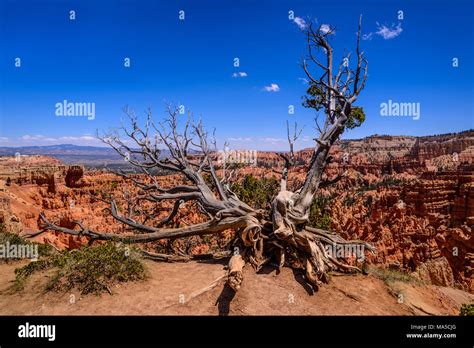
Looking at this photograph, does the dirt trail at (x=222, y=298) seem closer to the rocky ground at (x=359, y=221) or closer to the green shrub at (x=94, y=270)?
the rocky ground at (x=359, y=221)

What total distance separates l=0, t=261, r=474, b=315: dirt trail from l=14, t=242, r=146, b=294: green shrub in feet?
0.58

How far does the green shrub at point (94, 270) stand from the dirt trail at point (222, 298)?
18 cm

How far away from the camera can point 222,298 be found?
6258mm

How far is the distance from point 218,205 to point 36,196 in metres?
32.6

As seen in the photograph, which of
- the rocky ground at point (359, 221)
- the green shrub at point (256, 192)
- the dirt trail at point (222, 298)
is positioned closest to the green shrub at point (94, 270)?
the dirt trail at point (222, 298)

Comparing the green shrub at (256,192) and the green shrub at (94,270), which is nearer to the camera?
the green shrub at (94,270)

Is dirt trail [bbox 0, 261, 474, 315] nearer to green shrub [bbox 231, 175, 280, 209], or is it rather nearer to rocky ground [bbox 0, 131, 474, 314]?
rocky ground [bbox 0, 131, 474, 314]

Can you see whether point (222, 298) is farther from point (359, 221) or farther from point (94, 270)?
point (359, 221)

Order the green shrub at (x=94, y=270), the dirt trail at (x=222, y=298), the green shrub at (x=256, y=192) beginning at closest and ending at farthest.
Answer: the dirt trail at (x=222, y=298)
the green shrub at (x=94, y=270)
the green shrub at (x=256, y=192)

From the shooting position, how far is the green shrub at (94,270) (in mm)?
6445

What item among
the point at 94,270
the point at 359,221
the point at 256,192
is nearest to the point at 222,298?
the point at 94,270

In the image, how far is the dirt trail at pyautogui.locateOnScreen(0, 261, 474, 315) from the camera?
589 cm
